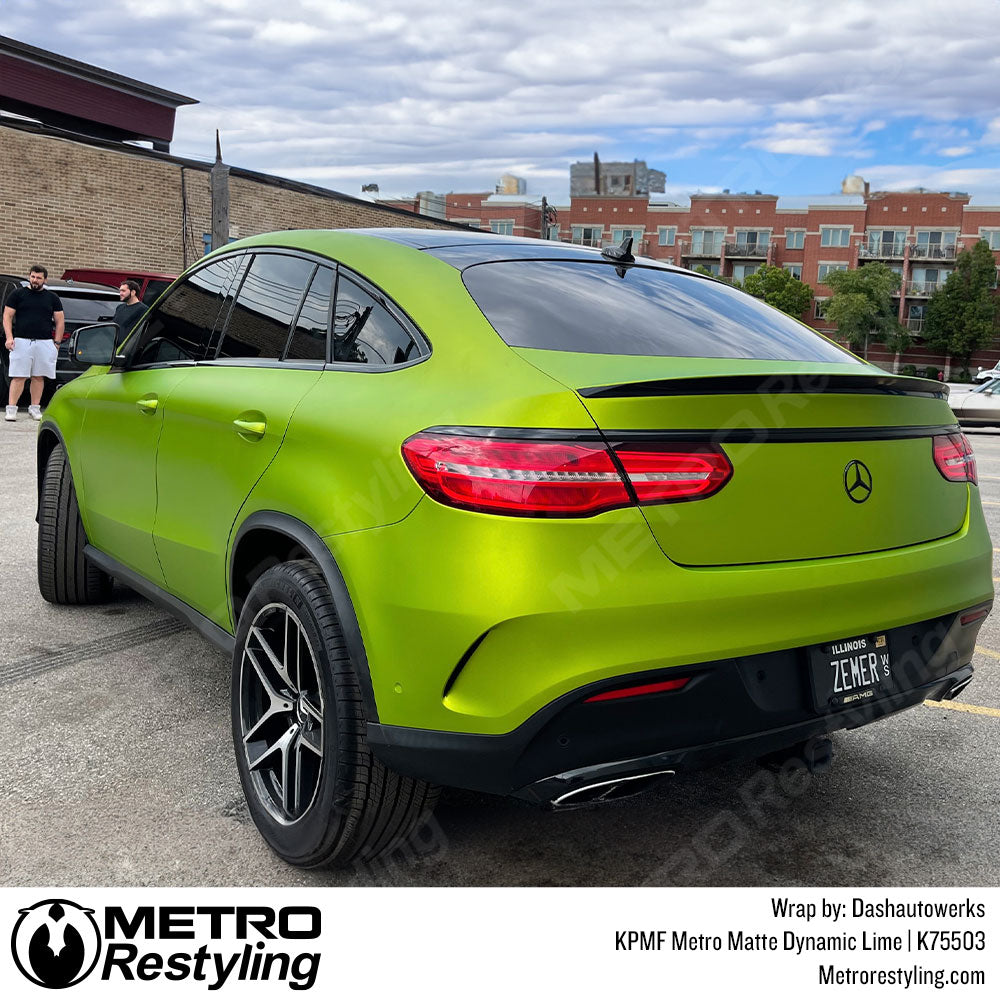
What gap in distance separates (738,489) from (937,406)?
879 mm

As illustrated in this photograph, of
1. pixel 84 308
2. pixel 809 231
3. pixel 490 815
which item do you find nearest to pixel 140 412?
pixel 490 815

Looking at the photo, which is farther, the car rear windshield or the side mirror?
the side mirror

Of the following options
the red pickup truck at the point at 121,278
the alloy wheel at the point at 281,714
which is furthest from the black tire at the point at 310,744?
the red pickup truck at the point at 121,278

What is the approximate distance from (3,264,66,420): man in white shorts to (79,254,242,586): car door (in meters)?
9.51

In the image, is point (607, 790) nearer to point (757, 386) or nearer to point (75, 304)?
point (757, 386)

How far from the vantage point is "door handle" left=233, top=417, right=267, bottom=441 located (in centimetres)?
301

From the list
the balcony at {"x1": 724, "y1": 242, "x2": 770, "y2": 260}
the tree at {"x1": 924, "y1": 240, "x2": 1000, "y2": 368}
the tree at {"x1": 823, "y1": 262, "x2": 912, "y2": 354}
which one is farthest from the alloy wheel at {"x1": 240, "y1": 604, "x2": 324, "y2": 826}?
the balcony at {"x1": 724, "y1": 242, "x2": 770, "y2": 260}

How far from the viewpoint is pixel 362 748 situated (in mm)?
2488

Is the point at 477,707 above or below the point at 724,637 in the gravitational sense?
below
